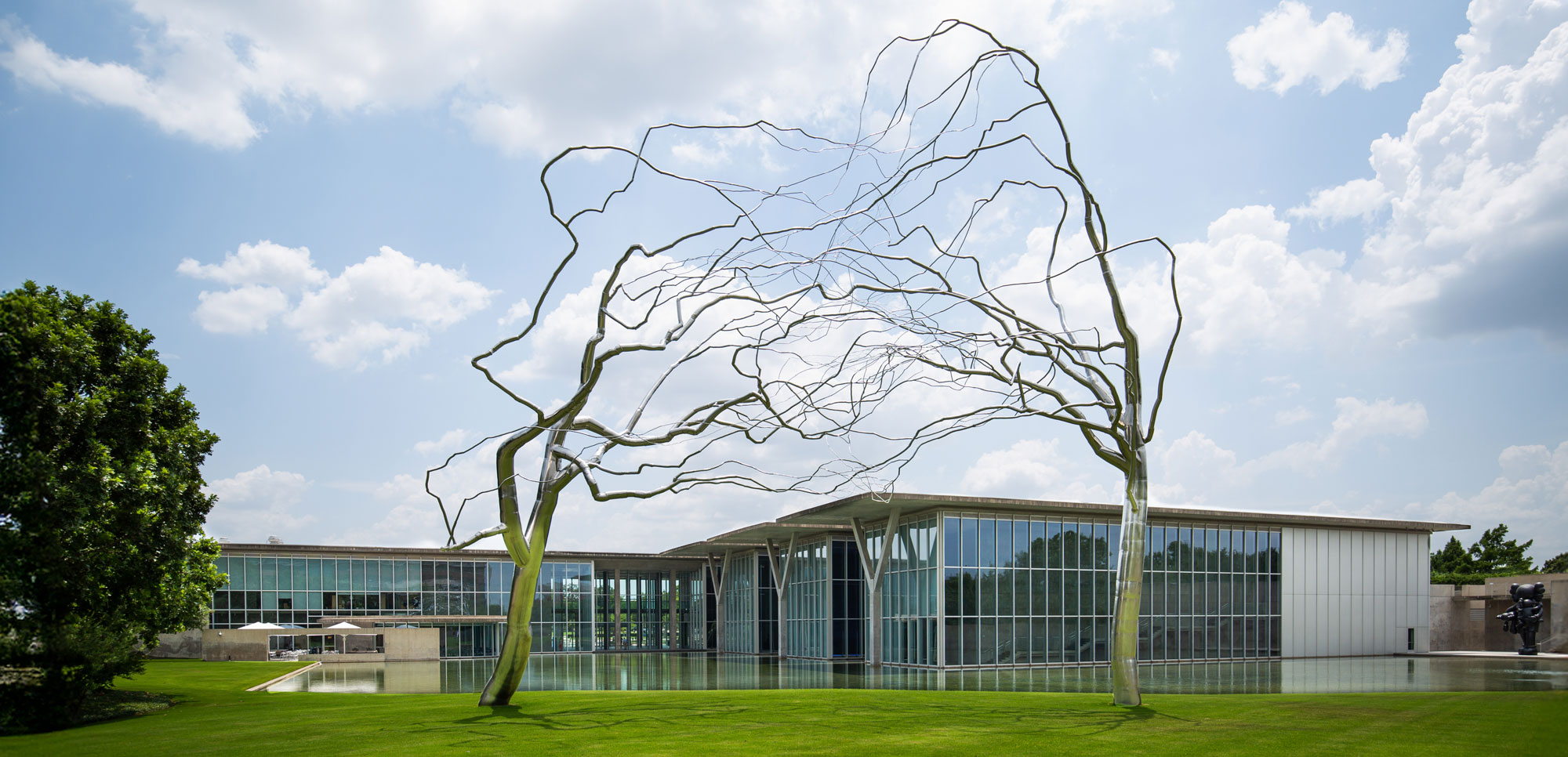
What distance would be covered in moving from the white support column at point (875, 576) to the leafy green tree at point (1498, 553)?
48.3 metres

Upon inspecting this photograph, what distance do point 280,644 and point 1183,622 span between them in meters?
40.6

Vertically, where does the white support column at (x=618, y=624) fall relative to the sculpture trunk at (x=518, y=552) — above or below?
below

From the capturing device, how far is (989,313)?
1603 centimetres

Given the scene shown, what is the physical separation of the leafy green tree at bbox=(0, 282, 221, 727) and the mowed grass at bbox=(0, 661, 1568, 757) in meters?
1.33

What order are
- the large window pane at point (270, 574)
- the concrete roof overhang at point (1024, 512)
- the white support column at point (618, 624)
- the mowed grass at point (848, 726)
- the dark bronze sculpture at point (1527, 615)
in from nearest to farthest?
the mowed grass at point (848, 726), the concrete roof overhang at point (1024, 512), the dark bronze sculpture at point (1527, 615), the large window pane at point (270, 574), the white support column at point (618, 624)

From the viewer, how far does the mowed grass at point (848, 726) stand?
39.6 ft

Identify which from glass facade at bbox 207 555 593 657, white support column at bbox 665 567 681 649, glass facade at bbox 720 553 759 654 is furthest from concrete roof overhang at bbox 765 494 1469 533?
white support column at bbox 665 567 681 649

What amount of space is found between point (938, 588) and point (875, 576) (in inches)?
156

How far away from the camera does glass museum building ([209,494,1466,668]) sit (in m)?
38.4

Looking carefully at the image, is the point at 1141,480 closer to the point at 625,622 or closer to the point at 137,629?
the point at 137,629

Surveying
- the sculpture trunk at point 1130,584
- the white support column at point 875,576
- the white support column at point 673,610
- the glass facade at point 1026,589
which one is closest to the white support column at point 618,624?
the white support column at point 673,610

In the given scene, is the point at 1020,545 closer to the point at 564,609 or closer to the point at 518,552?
the point at 518,552

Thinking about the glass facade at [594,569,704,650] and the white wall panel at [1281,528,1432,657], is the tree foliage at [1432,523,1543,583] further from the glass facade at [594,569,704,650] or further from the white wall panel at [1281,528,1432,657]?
the glass facade at [594,569,704,650]

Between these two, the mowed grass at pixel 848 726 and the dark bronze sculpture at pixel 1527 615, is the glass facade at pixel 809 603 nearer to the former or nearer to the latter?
the mowed grass at pixel 848 726
